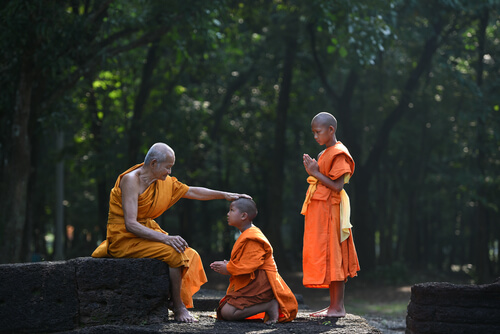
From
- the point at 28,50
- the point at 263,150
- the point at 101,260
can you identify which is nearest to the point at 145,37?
the point at 28,50

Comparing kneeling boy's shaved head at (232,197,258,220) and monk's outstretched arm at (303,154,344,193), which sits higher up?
monk's outstretched arm at (303,154,344,193)

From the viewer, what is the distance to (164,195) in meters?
5.78

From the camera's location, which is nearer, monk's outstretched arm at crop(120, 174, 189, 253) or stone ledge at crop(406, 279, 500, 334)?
stone ledge at crop(406, 279, 500, 334)

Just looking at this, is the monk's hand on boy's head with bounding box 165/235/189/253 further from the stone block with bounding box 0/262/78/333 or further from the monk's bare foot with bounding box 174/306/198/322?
the stone block with bounding box 0/262/78/333

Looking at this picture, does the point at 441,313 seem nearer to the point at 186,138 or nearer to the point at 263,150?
the point at 186,138

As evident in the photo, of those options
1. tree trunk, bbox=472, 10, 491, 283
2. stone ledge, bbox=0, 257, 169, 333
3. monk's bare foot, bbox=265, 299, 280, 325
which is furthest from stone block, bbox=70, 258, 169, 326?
tree trunk, bbox=472, 10, 491, 283

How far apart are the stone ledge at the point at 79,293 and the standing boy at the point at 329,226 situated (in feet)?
4.77

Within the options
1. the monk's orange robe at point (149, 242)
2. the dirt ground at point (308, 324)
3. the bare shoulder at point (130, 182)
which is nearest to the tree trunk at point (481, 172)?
the dirt ground at point (308, 324)

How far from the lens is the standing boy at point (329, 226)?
5879mm

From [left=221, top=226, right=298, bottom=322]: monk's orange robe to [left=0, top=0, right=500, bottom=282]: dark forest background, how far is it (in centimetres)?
522

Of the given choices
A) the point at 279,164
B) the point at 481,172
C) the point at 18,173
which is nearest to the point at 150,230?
the point at 18,173

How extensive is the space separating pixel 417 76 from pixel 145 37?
8.37 metres

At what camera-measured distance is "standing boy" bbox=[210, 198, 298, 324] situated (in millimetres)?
5637

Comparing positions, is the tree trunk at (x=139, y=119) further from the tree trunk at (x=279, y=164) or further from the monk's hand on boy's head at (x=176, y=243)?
the monk's hand on boy's head at (x=176, y=243)
